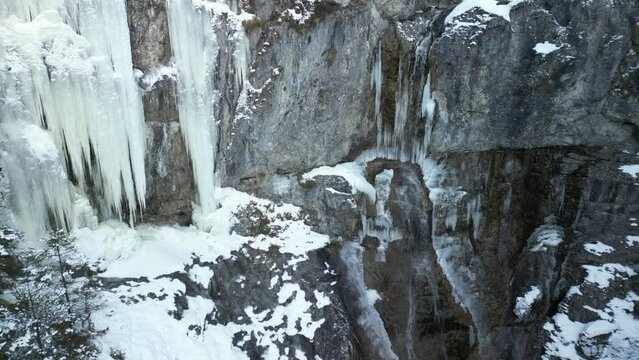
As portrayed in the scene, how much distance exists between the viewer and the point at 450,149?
1502 centimetres

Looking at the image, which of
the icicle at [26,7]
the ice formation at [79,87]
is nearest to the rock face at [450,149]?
the ice formation at [79,87]

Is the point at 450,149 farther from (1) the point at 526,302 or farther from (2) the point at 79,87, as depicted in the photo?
(2) the point at 79,87

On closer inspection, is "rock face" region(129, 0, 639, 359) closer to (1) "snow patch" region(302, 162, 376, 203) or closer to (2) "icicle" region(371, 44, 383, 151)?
(2) "icicle" region(371, 44, 383, 151)

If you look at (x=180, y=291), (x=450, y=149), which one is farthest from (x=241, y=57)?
(x=450, y=149)

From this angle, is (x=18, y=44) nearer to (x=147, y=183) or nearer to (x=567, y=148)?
(x=147, y=183)

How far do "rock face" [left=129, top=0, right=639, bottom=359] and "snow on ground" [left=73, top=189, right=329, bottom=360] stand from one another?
0.68 meters

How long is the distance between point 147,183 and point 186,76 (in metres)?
3.12

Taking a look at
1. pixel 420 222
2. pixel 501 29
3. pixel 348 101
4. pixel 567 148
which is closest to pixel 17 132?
pixel 348 101

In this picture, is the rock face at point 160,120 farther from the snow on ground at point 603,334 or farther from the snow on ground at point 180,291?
the snow on ground at point 603,334

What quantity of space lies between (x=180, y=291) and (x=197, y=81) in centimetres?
534

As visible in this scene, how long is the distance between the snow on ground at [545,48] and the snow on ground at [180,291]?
27.2 feet

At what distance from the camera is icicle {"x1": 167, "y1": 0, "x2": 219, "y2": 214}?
11914 mm

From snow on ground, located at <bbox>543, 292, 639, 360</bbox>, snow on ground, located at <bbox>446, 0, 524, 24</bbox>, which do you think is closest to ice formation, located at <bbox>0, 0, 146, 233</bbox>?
snow on ground, located at <bbox>446, 0, 524, 24</bbox>

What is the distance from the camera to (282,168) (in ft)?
47.1
